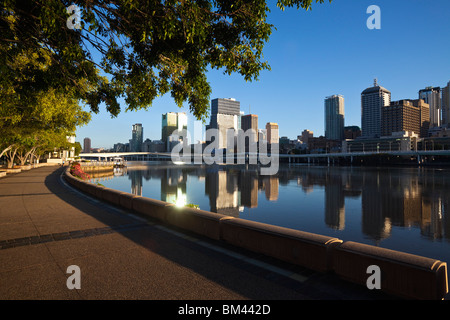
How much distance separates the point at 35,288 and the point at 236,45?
24.4 ft

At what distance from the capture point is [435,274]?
4.39 meters

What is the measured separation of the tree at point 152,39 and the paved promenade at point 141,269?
4526 millimetres

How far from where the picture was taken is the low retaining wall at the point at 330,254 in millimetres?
4539

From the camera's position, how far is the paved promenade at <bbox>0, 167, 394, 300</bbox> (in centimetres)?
487

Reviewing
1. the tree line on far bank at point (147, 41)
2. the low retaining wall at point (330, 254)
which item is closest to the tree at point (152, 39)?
the tree line on far bank at point (147, 41)

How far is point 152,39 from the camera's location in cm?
748

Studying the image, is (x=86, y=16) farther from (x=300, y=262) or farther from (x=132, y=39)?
(x=300, y=262)

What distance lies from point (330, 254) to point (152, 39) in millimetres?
7027

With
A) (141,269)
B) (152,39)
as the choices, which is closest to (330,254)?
(141,269)

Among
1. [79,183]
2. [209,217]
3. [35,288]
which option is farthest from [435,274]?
[79,183]

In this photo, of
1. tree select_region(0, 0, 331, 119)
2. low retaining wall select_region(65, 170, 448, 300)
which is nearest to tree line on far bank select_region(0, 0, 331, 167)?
tree select_region(0, 0, 331, 119)

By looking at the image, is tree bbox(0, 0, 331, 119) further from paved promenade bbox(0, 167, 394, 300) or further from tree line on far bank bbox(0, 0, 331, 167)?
paved promenade bbox(0, 167, 394, 300)

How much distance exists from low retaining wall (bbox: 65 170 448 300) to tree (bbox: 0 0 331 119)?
3782 millimetres

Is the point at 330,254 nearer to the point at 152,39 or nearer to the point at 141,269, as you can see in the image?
the point at 141,269
